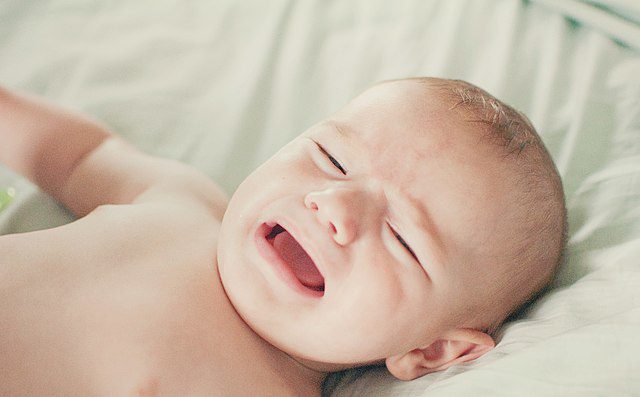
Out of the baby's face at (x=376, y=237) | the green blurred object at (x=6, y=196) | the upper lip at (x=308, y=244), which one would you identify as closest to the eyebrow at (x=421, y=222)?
the baby's face at (x=376, y=237)

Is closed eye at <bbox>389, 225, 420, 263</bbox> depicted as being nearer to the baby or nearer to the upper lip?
the baby

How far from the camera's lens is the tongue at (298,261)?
1010 mm

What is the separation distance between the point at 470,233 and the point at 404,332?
6.4 inches

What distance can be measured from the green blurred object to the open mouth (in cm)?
51

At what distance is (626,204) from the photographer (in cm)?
112

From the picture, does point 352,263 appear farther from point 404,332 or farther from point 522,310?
point 522,310

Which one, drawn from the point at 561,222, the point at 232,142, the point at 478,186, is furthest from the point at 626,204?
the point at 232,142

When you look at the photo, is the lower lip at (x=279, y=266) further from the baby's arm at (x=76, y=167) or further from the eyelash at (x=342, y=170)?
the baby's arm at (x=76, y=167)

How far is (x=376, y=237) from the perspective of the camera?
93 cm

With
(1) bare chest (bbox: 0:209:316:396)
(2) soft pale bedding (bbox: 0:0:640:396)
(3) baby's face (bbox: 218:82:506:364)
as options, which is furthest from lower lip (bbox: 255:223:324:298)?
(2) soft pale bedding (bbox: 0:0:640:396)

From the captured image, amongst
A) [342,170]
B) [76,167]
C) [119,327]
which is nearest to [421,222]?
[342,170]

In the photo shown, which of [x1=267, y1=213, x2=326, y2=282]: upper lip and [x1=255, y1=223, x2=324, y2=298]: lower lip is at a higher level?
[x1=267, y1=213, x2=326, y2=282]: upper lip

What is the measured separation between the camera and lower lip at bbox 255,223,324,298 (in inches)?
37.2

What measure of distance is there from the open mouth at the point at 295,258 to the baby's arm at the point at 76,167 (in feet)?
0.82
